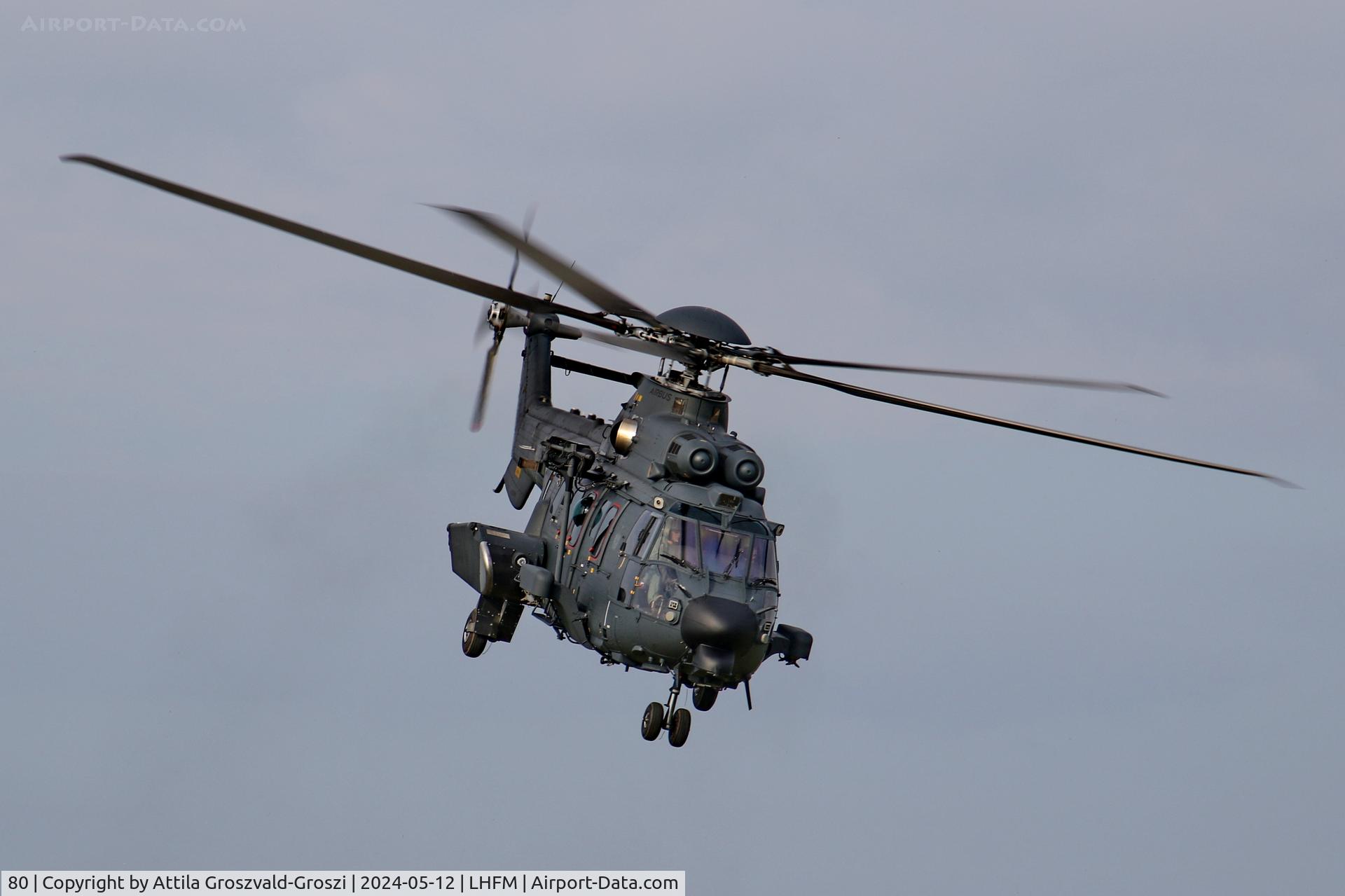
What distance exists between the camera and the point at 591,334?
104ft

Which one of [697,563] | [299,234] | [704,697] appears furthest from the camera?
[704,697]

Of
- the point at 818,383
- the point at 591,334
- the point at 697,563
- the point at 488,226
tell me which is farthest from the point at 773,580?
the point at 488,226

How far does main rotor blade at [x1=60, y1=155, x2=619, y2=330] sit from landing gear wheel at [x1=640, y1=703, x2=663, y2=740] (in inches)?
242

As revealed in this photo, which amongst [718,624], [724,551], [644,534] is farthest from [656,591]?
[718,624]

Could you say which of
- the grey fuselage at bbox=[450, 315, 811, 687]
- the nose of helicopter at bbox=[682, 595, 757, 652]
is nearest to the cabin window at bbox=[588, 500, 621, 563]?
the grey fuselage at bbox=[450, 315, 811, 687]

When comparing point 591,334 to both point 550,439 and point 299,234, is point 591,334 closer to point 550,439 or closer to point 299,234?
point 550,439

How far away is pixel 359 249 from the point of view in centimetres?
2603

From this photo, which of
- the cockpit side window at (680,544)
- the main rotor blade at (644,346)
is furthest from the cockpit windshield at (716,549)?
the main rotor blade at (644,346)

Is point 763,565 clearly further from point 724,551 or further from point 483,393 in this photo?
point 483,393

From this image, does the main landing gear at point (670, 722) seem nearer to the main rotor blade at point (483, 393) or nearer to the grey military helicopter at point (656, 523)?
the grey military helicopter at point (656, 523)

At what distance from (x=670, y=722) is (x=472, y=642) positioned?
508 centimetres

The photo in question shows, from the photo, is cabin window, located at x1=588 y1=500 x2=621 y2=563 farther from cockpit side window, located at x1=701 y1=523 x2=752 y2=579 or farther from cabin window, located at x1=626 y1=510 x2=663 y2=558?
cockpit side window, located at x1=701 y1=523 x2=752 y2=579

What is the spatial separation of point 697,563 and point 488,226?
6444mm

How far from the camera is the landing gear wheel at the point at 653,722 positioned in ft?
97.8
